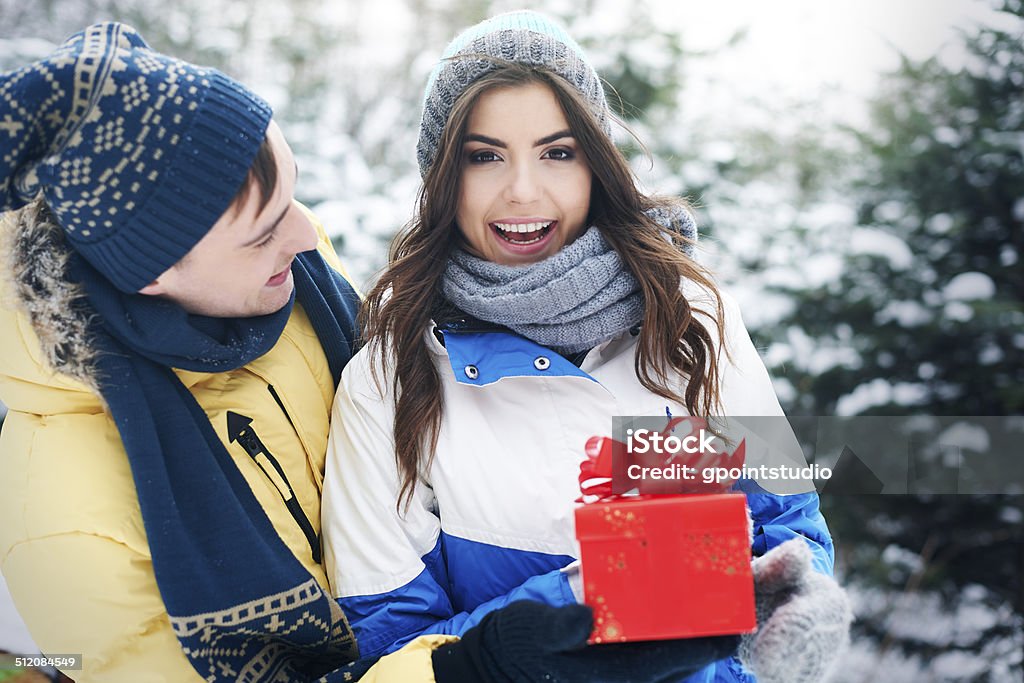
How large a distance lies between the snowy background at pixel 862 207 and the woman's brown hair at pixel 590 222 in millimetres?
846

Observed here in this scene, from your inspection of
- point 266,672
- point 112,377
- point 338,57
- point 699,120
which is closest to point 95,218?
point 112,377

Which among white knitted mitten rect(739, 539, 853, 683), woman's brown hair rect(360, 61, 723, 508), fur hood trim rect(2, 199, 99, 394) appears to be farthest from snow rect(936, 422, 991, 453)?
fur hood trim rect(2, 199, 99, 394)

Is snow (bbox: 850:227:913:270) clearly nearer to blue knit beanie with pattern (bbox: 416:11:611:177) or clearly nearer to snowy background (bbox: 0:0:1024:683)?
snowy background (bbox: 0:0:1024:683)

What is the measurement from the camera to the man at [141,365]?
1456mm

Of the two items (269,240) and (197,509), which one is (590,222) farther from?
(197,509)

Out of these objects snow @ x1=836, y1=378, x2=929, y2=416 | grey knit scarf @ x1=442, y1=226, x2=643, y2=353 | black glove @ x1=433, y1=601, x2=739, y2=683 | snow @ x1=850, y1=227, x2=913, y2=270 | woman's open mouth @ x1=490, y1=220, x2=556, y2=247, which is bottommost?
black glove @ x1=433, y1=601, x2=739, y2=683

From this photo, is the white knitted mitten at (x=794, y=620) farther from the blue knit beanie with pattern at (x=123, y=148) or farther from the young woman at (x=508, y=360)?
the blue knit beanie with pattern at (x=123, y=148)

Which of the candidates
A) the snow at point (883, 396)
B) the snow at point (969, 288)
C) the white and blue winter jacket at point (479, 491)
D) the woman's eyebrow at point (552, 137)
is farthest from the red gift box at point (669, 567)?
the snow at point (969, 288)

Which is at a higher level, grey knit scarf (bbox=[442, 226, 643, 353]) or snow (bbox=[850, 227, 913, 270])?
snow (bbox=[850, 227, 913, 270])

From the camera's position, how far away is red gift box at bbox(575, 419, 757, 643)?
1.27 m

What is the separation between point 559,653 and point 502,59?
46.4 inches

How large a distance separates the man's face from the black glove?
78 cm

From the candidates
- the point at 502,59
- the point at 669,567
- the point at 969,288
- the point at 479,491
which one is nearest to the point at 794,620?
the point at 669,567

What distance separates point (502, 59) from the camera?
70.4 inches
